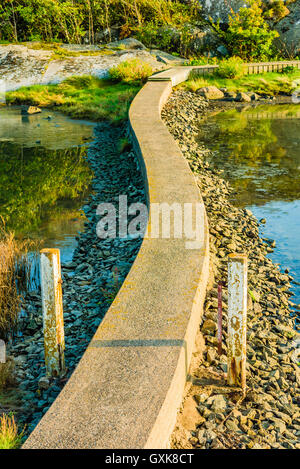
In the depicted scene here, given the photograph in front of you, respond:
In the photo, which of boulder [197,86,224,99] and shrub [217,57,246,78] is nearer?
boulder [197,86,224,99]

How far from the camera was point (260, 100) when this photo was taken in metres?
18.7

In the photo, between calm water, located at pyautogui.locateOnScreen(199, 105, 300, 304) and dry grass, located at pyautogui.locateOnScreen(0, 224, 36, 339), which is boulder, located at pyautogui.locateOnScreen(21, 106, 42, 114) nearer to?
calm water, located at pyautogui.locateOnScreen(199, 105, 300, 304)

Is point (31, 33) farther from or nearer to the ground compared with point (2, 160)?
farther from the ground

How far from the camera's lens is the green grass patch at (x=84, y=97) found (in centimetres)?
1563

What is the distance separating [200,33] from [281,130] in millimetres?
11218

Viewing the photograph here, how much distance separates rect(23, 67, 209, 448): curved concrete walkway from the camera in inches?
120

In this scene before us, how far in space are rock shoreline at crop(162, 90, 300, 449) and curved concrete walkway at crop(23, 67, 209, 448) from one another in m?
0.14

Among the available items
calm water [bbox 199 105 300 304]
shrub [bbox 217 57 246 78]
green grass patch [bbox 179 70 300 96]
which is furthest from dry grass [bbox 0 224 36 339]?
shrub [bbox 217 57 246 78]

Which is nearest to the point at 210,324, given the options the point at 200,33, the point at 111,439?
the point at 111,439

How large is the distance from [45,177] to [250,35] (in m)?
14.5

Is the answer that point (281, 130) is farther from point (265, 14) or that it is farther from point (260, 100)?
point (265, 14)

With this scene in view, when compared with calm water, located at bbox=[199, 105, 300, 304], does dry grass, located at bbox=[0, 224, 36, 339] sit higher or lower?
higher

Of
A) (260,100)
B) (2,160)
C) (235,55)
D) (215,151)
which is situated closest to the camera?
(2,160)

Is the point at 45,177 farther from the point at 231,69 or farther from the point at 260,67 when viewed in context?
the point at 260,67
